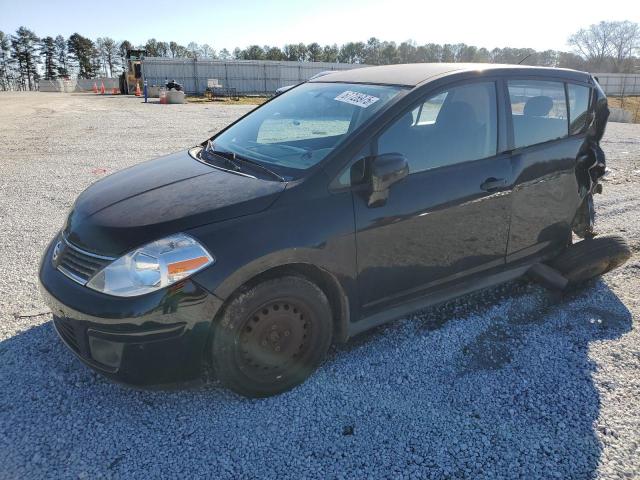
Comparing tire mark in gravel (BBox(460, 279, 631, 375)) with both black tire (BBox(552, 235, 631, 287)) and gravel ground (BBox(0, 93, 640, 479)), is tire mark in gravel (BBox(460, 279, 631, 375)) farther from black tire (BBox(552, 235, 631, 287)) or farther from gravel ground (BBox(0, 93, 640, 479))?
black tire (BBox(552, 235, 631, 287))

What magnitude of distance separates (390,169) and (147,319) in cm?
151

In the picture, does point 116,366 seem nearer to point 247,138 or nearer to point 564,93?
point 247,138

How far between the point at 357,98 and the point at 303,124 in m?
0.48

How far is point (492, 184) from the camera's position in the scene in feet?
10.6

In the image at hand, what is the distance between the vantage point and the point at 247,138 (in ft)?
11.5

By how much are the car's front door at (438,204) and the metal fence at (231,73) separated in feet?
143

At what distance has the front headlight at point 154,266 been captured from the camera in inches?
89.7

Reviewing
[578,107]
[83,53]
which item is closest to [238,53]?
[83,53]

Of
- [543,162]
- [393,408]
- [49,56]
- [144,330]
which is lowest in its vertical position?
[393,408]

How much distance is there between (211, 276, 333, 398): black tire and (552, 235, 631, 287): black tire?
7.37 feet

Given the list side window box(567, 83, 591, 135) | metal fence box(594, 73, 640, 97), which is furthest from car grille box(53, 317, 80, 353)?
metal fence box(594, 73, 640, 97)

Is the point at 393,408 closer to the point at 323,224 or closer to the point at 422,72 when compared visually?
the point at 323,224

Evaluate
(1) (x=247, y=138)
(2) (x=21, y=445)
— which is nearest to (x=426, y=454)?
(2) (x=21, y=445)

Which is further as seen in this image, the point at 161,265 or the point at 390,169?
the point at 390,169
